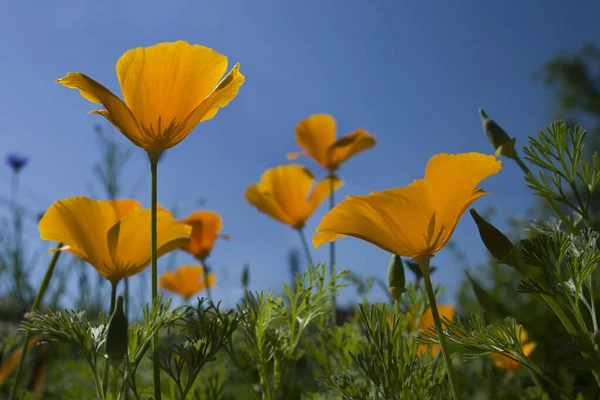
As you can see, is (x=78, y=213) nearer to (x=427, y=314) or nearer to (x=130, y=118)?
(x=130, y=118)

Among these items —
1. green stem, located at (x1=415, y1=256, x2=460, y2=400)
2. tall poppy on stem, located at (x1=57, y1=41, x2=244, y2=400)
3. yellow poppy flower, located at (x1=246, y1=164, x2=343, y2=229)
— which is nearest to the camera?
green stem, located at (x1=415, y1=256, x2=460, y2=400)

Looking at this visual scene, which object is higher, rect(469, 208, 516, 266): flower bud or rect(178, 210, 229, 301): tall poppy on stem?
rect(178, 210, 229, 301): tall poppy on stem

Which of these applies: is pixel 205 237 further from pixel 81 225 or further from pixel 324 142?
pixel 81 225

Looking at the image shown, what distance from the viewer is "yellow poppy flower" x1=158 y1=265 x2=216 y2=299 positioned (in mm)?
1560

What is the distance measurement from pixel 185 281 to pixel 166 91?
1042 mm

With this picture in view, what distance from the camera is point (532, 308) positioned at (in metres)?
1.77

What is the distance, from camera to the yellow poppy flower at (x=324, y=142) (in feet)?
4.70

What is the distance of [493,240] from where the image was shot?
55 cm

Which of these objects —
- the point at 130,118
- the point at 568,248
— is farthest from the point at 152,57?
the point at 568,248

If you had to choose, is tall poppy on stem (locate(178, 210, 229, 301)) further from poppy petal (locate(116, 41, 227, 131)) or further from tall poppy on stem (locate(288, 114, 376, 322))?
poppy petal (locate(116, 41, 227, 131))

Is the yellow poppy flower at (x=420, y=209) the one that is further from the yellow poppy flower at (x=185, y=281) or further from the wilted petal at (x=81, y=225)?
the yellow poppy flower at (x=185, y=281)

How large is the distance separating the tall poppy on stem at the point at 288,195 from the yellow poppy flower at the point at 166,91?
0.70 metres

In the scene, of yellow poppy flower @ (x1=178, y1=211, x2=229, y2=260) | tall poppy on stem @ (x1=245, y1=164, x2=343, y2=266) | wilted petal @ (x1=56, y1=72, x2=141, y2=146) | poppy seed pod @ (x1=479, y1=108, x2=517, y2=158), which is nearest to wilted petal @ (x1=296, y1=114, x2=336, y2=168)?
tall poppy on stem @ (x1=245, y1=164, x2=343, y2=266)

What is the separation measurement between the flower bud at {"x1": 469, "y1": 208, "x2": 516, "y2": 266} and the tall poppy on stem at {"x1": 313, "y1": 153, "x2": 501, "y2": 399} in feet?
0.07
